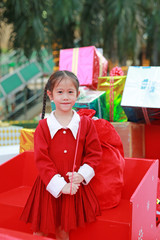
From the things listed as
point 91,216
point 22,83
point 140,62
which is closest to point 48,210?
point 91,216

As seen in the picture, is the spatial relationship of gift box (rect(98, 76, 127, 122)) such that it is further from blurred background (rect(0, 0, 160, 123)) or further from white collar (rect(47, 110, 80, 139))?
blurred background (rect(0, 0, 160, 123))

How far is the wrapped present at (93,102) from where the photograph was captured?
91.6 inches

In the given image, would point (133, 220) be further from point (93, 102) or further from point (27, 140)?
point (27, 140)

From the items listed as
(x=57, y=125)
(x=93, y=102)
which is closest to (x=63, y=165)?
(x=57, y=125)

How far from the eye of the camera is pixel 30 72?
10.1 m

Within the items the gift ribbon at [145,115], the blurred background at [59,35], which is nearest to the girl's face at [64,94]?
the gift ribbon at [145,115]

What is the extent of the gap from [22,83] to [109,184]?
8.41 metres

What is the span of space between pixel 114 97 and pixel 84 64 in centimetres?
48

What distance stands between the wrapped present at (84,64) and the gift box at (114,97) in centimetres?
23

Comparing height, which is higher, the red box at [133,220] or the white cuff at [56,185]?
the white cuff at [56,185]

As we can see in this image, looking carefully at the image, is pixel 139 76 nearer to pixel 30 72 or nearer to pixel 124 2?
pixel 124 2

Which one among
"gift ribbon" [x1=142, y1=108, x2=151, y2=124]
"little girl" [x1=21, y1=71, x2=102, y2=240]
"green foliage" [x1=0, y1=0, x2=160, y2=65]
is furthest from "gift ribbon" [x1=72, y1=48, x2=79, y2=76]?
"green foliage" [x1=0, y1=0, x2=160, y2=65]

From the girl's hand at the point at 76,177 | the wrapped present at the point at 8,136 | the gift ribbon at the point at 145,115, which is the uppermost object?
the gift ribbon at the point at 145,115

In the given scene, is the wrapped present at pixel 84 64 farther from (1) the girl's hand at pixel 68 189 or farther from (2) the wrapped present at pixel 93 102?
(1) the girl's hand at pixel 68 189
